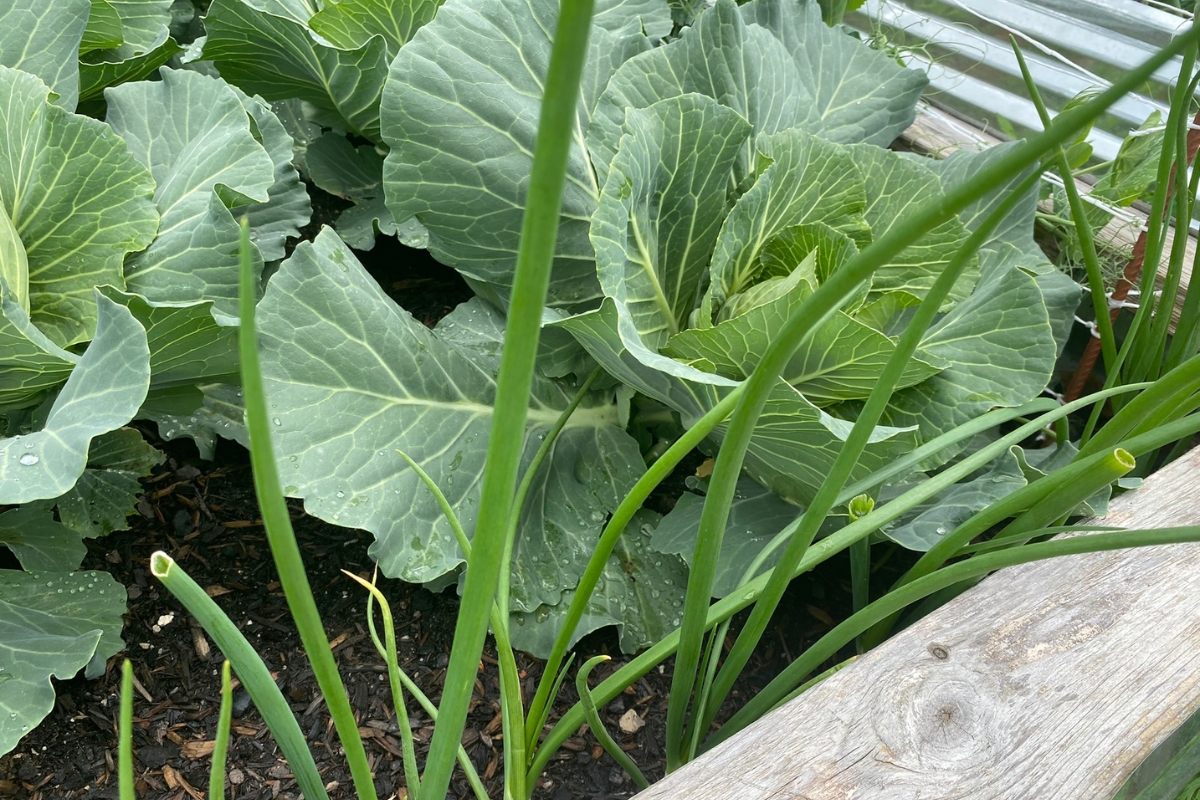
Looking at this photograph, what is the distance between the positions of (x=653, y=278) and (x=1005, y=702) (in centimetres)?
59

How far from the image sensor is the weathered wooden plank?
2.02 ft

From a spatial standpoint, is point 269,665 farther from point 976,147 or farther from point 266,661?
point 976,147

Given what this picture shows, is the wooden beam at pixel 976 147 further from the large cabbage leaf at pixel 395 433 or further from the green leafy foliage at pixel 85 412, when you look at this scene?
the green leafy foliage at pixel 85 412

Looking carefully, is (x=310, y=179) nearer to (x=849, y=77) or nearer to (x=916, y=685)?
(x=849, y=77)

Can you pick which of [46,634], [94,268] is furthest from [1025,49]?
[46,634]

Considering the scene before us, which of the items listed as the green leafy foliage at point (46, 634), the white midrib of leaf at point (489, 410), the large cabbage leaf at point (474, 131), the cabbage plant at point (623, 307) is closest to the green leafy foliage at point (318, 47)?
the cabbage plant at point (623, 307)

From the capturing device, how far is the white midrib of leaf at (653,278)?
955mm

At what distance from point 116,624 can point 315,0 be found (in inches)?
43.5

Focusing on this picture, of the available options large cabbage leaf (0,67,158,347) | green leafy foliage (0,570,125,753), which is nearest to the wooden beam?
large cabbage leaf (0,67,158,347)

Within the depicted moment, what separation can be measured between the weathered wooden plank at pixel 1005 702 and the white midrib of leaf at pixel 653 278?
492 mm

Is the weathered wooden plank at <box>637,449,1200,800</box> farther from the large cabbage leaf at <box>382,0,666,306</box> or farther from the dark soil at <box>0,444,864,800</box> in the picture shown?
the large cabbage leaf at <box>382,0,666,306</box>

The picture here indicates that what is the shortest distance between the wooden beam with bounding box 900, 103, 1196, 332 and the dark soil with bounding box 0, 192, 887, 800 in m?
0.78

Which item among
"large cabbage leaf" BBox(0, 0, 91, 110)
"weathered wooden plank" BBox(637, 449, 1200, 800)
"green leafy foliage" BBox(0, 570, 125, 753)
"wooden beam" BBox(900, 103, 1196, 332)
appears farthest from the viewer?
"wooden beam" BBox(900, 103, 1196, 332)

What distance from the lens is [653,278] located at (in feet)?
3.31
